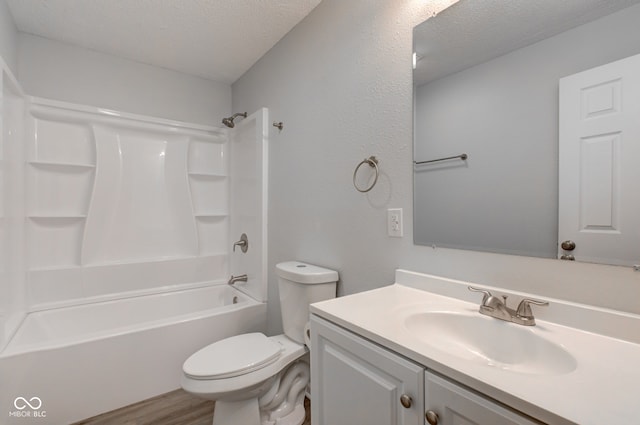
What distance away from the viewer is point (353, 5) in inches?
60.3

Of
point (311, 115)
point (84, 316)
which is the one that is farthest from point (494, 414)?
point (84, 316)

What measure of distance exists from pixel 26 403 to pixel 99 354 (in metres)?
0.36

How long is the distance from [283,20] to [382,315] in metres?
1.94

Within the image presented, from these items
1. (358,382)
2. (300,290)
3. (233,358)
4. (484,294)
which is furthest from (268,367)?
(484,294)

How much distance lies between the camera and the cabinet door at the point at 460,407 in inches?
21.3

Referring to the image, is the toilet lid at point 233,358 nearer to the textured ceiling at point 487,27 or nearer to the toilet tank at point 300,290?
the toilet tank at point 300,290

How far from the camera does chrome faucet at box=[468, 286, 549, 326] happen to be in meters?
0.86

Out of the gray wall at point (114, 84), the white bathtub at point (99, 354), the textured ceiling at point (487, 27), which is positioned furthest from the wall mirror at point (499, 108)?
the gray wall at point (114, 84)

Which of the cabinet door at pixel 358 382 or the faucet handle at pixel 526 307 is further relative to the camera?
the faucet handle at pixel 526 307

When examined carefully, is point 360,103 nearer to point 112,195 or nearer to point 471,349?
point 471,349

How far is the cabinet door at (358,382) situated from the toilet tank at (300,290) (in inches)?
21.8

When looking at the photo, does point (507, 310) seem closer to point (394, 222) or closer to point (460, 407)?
point (460, 407)

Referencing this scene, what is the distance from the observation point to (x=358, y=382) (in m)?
0.84

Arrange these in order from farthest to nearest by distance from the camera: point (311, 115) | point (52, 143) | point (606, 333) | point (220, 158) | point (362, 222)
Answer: point (220, 158), point (52, 143), point (311, 115), point (362, 222), point (606, 333)
